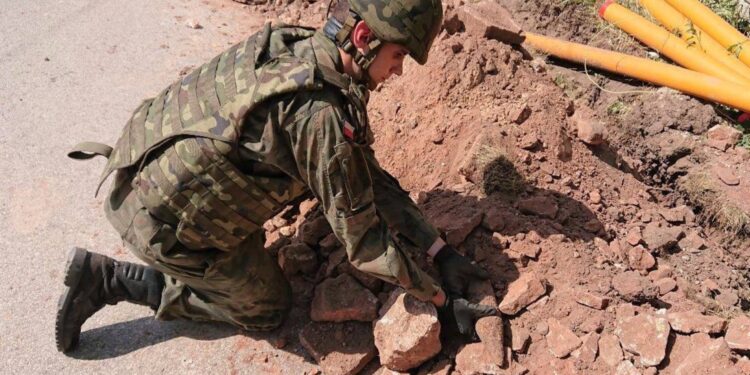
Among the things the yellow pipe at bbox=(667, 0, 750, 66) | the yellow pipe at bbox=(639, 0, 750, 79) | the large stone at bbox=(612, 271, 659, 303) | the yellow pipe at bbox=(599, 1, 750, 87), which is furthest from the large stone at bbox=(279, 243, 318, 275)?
the yellow pipe at bbox=(667, 0, 750, 66)

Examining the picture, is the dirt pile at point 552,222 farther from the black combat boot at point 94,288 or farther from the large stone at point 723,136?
the black combat boot at point 94,288

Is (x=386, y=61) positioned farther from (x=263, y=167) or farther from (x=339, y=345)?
(x=339, y=345)

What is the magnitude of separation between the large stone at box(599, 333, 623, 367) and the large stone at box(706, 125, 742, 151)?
213cm

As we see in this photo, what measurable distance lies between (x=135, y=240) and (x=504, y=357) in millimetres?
1674

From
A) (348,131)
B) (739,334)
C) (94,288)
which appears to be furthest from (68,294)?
(739,334)

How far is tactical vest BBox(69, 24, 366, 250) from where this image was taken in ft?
8.21

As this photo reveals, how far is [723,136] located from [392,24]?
9.73ft

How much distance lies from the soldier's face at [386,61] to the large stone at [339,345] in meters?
1.24

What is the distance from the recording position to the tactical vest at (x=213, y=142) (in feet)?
8.21

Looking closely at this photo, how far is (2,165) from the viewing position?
425 cm

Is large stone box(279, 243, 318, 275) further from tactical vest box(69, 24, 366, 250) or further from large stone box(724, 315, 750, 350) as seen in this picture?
large stone box(724, 315, 750, 350)

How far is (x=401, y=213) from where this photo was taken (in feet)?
10.2

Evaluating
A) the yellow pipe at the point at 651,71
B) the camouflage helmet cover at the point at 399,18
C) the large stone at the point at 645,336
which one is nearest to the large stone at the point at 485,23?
the yellow pipe at the point at 651,71

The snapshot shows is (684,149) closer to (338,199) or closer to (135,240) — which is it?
(338,199)
